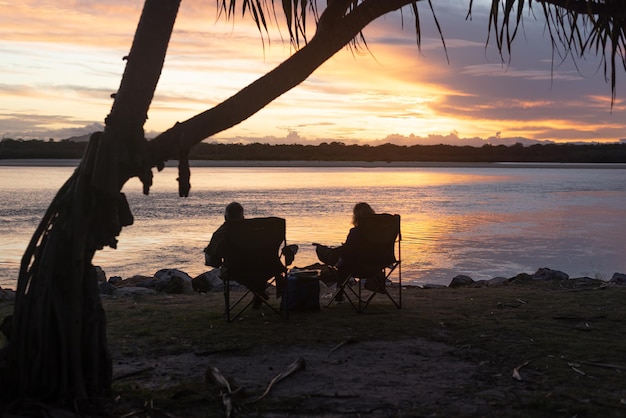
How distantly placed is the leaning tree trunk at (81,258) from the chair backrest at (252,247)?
6.62ft

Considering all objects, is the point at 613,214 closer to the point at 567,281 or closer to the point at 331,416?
the point at 567,281

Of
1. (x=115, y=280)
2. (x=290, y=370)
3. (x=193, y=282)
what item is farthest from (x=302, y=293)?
(x=115, y=280)

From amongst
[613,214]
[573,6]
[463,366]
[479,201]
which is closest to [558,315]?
[463,366]

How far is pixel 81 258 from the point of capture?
3340 millimetres

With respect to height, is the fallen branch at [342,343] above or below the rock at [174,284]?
above

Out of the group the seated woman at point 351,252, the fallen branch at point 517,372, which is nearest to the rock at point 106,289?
the seated woman at point 351,252

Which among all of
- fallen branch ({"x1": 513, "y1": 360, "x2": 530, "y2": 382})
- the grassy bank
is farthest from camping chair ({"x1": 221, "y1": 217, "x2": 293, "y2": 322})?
fallen branch ({"x1": 513, "y1": 360, "x2": 530, "y2": 382})

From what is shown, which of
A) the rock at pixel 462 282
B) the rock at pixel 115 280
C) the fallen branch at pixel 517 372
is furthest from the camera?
the rock at pixel 115 280

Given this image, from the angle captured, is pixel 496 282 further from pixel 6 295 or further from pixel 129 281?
pixel 6 295

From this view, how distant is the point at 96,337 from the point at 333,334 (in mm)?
2099

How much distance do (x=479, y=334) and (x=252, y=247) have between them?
74.8 inches

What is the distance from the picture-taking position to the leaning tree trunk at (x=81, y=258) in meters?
3.31

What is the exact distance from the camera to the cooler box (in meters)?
5.91

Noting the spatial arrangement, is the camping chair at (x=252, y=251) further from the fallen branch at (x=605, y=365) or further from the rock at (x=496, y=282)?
the rock at (x=496, y=282)
